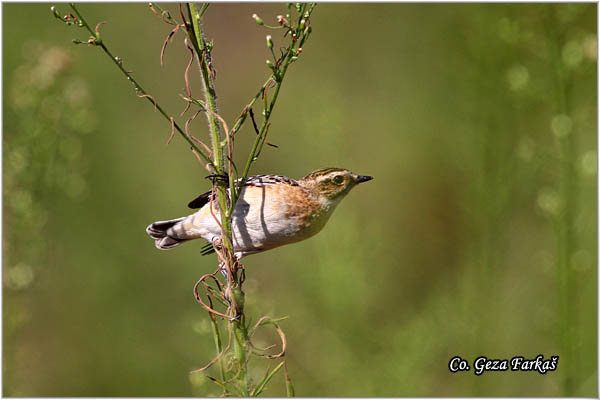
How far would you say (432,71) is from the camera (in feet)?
23.3

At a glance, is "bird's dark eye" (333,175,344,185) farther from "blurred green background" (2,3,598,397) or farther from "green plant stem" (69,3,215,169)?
"green plant stem" (69,3,215,169)

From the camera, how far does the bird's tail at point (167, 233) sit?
377 centimetres

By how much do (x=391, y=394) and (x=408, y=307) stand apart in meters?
2.45

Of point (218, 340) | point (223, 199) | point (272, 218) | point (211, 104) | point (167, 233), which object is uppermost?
point (211, 104)

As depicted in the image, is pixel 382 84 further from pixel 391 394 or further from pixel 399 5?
pixel 391 394

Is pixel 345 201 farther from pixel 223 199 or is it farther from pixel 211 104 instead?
pixel 211 104

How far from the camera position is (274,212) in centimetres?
329

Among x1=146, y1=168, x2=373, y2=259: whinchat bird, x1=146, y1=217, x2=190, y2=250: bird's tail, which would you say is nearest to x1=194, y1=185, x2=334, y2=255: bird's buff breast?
x1=146, y1=168, x2=373, y2=259: whinchat bird

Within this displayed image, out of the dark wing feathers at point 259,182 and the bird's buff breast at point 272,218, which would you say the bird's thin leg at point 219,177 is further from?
the dark wing feathers at point 259,182

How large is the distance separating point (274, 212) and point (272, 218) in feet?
0.13

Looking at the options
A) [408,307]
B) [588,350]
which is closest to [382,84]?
[408,307]

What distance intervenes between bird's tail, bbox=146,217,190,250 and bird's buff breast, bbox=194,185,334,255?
337 millimetres

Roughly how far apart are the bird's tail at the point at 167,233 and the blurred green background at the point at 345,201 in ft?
2.09

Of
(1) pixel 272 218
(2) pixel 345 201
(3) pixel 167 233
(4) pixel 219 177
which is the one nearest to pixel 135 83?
(4) pixel 219 177
